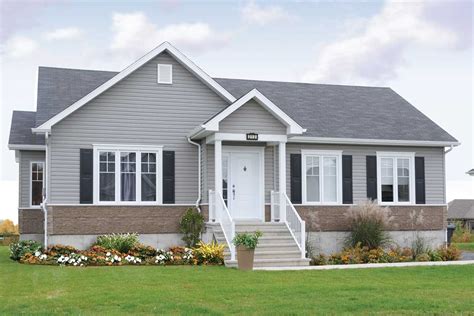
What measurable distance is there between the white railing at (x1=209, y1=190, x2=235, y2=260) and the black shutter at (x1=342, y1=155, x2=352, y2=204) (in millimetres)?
4815

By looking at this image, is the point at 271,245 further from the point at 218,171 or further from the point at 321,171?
the point at 321,171

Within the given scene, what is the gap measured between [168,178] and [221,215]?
2342 millimetres

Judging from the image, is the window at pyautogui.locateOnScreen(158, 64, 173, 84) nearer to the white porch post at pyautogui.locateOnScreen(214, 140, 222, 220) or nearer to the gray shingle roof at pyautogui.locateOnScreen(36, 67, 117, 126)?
the gray shingle roof at pyautogui.locateOnScreen(36, 67, 117, 126)

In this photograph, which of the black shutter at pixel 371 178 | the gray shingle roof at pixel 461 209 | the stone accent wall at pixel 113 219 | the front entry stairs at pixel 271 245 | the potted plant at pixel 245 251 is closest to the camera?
the potted plant at pixel 245 251

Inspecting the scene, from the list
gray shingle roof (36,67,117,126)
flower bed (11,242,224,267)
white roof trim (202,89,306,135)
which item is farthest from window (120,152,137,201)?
white roof trim (202,89,306,135)

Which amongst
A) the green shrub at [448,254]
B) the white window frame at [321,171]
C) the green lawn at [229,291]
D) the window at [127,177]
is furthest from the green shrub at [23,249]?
the green shrub at [448,254]

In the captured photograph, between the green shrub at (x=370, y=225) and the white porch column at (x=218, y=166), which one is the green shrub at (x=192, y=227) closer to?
the white porch column at (x=218, y=166)

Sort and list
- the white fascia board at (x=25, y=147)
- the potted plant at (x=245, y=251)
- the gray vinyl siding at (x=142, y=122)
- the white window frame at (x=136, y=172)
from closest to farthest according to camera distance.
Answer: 1. the potted plant at (x=245, y=251)
2. the gray vinyl siding at (x=142, y=122)
3. the white window frame at (x=136, y=172)
4. the white fascia board at (x=25, y=147)

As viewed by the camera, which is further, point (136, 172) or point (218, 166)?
point (136, 172)

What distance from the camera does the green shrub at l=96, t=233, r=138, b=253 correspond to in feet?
66.1

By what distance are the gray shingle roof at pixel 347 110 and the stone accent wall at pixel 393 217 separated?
2.39m

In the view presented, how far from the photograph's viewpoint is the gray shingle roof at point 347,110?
24047mm

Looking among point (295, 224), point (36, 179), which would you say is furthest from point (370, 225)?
point (36, 179)

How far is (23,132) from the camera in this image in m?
25.8
